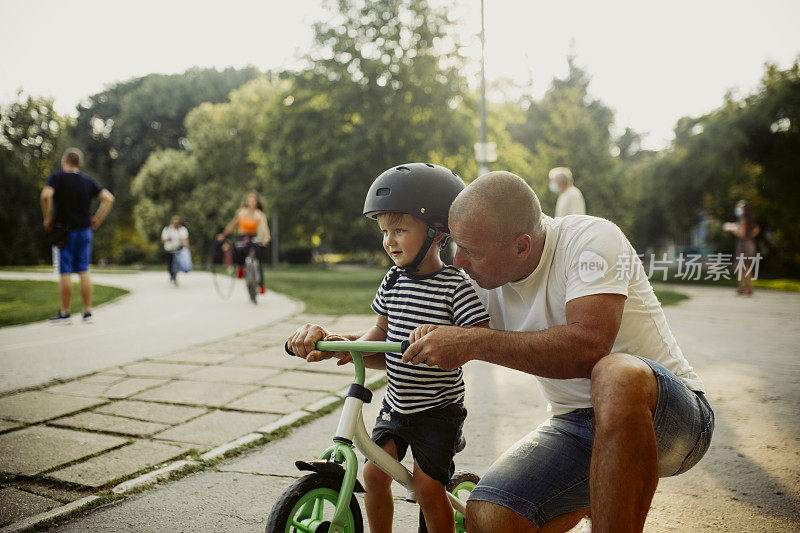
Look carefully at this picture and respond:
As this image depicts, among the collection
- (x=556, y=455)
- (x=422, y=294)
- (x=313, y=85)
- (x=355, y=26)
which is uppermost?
(x=355, y=26)

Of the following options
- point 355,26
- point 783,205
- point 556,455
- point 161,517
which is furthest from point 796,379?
point 783,205

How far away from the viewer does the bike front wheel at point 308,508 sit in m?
1.68

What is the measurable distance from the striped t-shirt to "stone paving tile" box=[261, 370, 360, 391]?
8.54 ft

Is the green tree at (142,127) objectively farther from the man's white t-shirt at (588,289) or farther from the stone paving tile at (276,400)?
the man's white t-shirt at (588,289)

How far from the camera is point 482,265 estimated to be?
190 centimetres

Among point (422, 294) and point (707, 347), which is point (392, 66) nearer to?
point (707, 347)

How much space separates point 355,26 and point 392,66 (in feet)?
5.40

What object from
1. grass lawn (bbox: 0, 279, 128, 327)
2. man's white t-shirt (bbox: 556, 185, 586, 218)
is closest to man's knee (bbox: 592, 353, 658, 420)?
man's white t-shirt (bbox: 556, 185, 586, 218)

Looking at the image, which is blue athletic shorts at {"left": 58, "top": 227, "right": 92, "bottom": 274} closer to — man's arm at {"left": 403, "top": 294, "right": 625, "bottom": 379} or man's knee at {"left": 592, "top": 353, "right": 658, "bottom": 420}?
man's arm at {"left": 403, "top": 294, "right": 625, "bottom": 379}

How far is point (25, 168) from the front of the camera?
2575cm

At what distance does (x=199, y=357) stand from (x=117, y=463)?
2.80 m

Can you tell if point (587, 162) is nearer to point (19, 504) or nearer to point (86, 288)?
point (86, 288)

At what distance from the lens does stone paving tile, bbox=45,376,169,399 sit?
14.5 feet

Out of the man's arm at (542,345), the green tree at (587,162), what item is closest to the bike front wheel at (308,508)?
the man's arm at (542,345)
